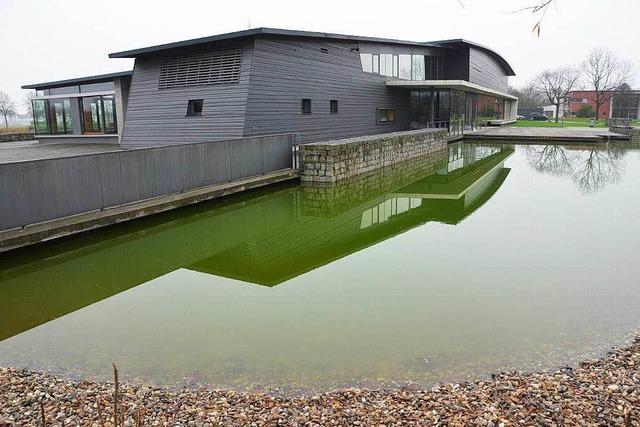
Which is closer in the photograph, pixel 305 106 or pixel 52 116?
pixel 305 106

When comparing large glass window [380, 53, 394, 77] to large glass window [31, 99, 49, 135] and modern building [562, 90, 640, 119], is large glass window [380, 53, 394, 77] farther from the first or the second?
modern building [562, 90, 640, 119]

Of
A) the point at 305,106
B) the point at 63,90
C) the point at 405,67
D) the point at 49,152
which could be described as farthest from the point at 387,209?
the point at 63,90

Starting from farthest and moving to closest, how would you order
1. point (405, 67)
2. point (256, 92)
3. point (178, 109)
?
1. point (405, 67)
2. point (178, 109)
3. point (256, 92)

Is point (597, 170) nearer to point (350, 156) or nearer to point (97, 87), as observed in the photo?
point (350, 156)

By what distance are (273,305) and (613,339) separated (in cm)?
376

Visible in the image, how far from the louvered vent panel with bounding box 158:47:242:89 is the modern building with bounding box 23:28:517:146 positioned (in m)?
0.04

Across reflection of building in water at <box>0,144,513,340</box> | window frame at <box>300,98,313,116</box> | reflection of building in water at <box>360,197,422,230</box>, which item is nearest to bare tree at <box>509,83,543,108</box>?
window frame at <box>300,98,313,116</box>

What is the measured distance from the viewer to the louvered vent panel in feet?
58.8

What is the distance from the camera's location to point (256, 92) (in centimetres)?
1761

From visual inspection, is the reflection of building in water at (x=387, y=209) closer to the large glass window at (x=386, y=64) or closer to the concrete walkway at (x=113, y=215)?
the concrete walkway at (x=113, y=215)

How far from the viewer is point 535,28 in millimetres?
2723

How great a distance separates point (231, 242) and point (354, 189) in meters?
6.36

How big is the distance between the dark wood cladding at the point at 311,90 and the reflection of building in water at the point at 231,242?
4.17 metres

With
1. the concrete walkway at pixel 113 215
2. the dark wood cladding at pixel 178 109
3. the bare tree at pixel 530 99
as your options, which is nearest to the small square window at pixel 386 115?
the dark wood cladding at pixel 178 109
